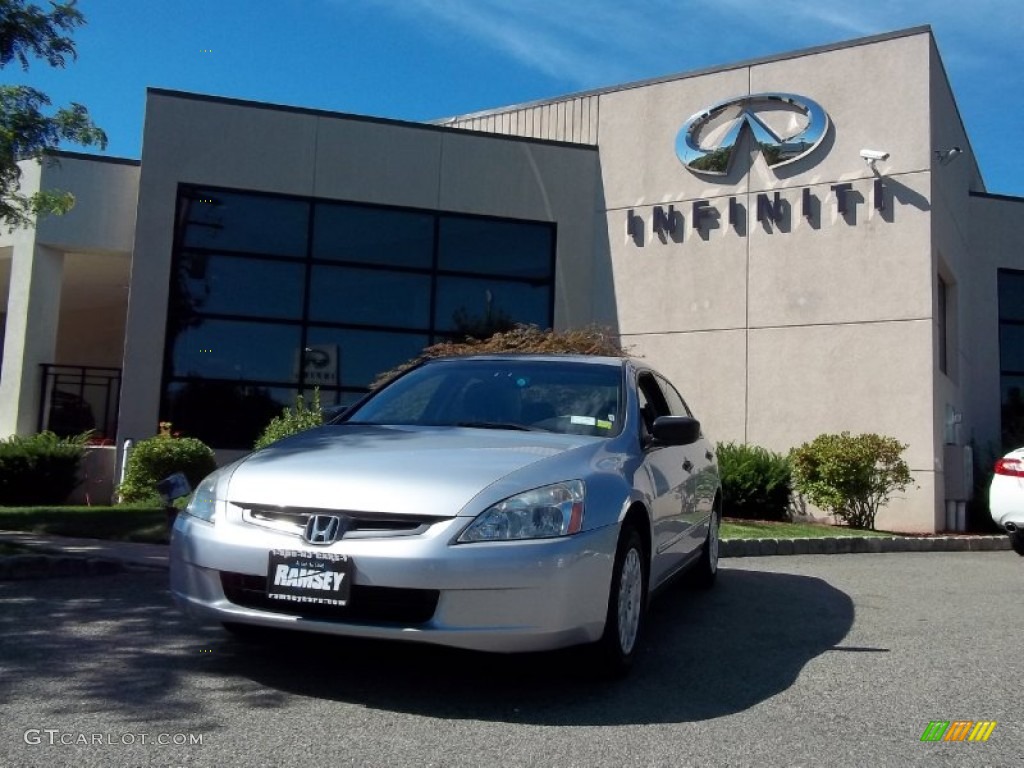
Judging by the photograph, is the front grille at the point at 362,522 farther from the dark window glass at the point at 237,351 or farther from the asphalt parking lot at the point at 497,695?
the dark window glass at the point at 237,351

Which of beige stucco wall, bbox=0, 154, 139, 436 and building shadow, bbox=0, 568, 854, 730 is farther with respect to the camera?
beige stucco wall, bbox=0, 154, 139, 436

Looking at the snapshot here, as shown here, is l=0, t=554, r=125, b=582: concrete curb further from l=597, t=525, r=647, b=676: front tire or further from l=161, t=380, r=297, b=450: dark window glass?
l=161, t=380, r=297, b=450: dark window glass

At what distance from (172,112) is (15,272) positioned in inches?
135

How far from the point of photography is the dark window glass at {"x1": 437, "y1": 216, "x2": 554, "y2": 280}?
15852mm

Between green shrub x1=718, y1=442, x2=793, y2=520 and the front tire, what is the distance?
345 inches

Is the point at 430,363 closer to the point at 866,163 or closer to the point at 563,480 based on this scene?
the point at 563,480

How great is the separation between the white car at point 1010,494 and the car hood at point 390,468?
7162 mm

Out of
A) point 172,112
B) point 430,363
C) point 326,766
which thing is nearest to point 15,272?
point 172,112

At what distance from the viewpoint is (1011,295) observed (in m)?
17.9

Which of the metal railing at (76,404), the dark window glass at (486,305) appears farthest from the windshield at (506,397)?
the metal railing at (76,404)

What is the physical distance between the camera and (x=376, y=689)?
168 inches

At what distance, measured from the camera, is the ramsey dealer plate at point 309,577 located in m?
3.93

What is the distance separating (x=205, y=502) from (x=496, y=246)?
39.0ft
